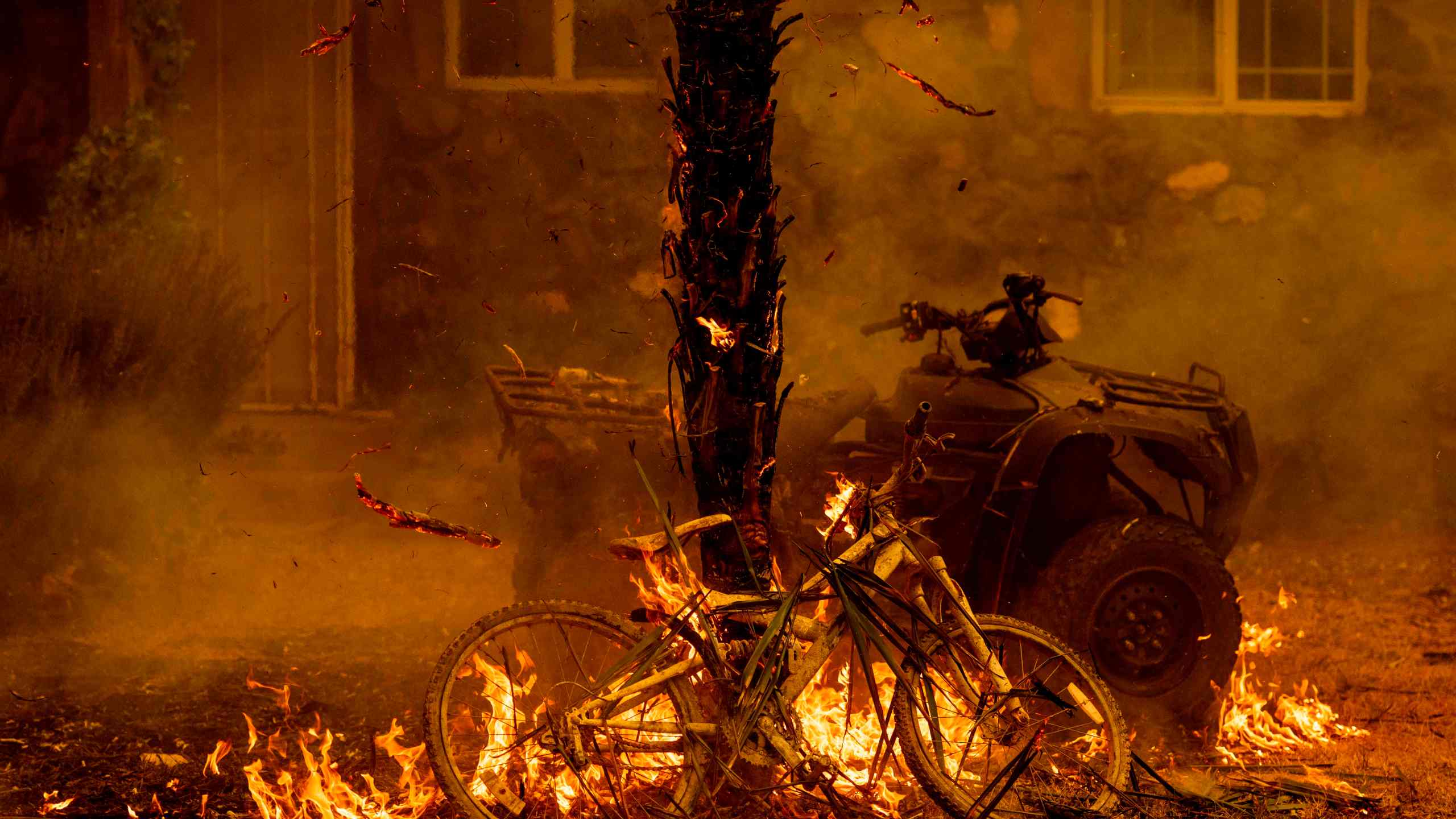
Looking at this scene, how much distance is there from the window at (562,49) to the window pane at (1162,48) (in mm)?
3044

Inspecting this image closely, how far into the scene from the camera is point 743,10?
3.93m

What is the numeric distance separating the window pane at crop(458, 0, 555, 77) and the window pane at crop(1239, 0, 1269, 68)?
4699 mm

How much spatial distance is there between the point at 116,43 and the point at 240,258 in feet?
5.04

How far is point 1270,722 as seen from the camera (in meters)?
5.14

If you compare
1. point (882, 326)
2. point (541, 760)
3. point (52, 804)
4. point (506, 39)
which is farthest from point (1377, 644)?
point (506, 39)

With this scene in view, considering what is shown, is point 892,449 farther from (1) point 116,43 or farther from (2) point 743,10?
(1) point 116,43

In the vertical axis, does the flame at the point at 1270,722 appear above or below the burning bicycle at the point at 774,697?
below

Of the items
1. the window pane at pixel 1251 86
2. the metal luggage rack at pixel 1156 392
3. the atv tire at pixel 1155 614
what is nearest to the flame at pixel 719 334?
the atv tire at pixel 1155 614

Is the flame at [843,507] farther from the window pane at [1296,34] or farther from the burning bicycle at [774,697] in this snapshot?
the window pane at [1296,34]

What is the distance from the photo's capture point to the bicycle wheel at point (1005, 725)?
3855 millimetres

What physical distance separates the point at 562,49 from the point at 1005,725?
6.27m

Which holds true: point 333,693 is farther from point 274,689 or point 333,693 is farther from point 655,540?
point 655,540

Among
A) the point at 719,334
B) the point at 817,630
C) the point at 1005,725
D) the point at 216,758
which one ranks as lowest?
the point at 216,758

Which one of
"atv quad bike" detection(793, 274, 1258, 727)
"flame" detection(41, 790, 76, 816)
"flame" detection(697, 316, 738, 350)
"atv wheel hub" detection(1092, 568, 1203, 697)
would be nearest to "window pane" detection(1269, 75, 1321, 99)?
"atv quad bike" detection(793, 274, 1258, 727)
